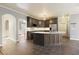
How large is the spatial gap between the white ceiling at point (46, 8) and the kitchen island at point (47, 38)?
0.47 meters

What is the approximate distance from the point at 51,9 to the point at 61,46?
3.14 ft

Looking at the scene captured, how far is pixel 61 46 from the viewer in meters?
2.69

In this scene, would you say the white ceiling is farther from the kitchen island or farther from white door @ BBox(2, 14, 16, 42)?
the kitchen island

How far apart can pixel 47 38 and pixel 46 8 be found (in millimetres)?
787

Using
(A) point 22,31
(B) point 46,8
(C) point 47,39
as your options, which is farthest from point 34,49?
(B) point 46,8

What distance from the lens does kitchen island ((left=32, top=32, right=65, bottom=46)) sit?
9.01 ft

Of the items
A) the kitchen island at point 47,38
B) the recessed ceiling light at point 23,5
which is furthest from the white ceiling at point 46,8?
the kitchen island at point 47,38

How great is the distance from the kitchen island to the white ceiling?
47cm

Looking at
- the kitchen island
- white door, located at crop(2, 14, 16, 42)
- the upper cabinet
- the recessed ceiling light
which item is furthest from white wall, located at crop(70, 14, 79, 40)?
white door, located at crop(2, 14, 16, 42)

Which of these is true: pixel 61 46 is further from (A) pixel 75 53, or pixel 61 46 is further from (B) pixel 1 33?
(B) pixel 1 33

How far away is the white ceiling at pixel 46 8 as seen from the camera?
262 centimetres

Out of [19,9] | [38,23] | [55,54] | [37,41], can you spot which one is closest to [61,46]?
[55,54]

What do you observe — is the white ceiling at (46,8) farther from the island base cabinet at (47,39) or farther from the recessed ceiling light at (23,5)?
the island base cabinet at (47,39)

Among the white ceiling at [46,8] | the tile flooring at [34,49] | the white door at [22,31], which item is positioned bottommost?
the tile flooring at [34,49]
